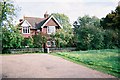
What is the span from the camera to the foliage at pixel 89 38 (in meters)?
11.8

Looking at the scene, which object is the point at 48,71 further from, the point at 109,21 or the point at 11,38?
the point at 109,21

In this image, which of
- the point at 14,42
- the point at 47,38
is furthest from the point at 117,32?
the point at 14,42

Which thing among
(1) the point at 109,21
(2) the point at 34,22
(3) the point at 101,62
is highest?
(1) the point at 109,21

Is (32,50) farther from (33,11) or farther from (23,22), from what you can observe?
(33,11)

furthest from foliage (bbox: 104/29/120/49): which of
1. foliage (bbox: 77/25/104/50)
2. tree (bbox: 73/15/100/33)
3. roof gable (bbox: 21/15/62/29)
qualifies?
roof gable (bbox: 21/15/62/29)

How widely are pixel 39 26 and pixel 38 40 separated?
1.28m

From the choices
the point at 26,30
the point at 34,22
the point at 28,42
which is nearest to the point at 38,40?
the point at 28,42

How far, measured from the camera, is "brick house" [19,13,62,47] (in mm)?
10056

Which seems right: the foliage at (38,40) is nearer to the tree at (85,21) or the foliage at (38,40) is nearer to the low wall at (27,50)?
the low wall at (27,50)

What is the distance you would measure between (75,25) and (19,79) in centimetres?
909

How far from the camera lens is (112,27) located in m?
12.2

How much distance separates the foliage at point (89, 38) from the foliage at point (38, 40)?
2326mm

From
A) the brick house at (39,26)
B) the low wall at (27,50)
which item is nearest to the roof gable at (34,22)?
the brick house at (39,26)

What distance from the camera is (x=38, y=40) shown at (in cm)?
1009
